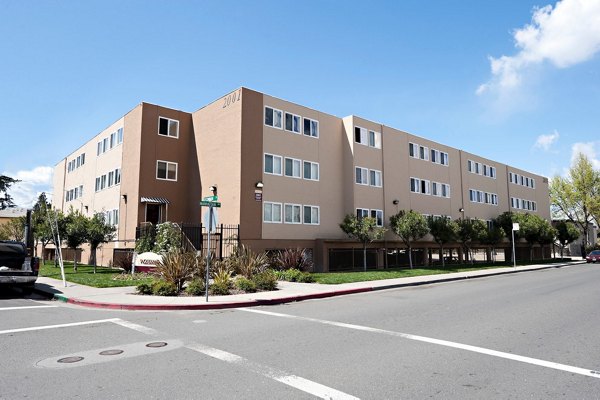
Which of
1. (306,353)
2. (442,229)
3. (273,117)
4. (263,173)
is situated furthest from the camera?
(442,229)

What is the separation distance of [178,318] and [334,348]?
16.0 feet

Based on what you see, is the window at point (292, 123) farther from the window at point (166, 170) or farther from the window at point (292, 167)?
the window at point (166, 170)

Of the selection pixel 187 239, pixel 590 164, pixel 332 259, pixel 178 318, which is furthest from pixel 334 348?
pixel 590 164

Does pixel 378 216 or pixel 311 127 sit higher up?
pixel 311 127

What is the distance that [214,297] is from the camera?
45.7 ft

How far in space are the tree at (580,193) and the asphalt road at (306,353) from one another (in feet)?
191

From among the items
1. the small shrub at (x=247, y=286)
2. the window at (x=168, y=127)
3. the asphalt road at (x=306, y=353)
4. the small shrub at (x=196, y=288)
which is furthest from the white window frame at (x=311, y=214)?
the asphalt road at (x=306, y=353)

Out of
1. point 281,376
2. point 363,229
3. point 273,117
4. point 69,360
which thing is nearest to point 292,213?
point 363,229

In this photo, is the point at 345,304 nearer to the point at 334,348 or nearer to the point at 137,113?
the point at 334,348

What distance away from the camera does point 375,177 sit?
3134 cm

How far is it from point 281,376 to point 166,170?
82.9 feet

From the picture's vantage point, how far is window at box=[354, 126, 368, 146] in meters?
30.2

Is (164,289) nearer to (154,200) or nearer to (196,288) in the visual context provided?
(196,288)

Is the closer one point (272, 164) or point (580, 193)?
point (272, 164)
